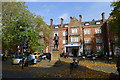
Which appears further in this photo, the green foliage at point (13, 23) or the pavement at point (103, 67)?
the green foliage at point (13, 23)

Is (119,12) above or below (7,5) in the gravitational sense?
below

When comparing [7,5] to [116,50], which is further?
[116,50]

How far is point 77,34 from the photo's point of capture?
40.9 m

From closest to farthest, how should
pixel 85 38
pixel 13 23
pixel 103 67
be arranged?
pixel 103 67, pixel 13 23, pixel 85 38

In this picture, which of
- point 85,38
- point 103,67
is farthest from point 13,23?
point 85,38

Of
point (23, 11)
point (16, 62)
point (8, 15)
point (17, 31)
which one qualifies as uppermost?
point (23, 11)

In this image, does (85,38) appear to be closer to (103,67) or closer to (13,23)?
(103,67)

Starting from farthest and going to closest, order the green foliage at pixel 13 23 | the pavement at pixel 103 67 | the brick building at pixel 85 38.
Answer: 1. the brick building at pixel 85 38
2. the green foliage at pixel 13 23
3. the pavement at pixel 103 67

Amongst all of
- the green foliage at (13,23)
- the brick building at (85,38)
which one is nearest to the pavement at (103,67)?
the green foliage at (13,23)

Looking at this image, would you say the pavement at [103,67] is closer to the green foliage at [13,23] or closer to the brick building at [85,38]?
the green foliage at [13,23]

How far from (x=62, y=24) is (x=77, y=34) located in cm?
978

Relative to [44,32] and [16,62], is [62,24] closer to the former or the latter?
[44,32]

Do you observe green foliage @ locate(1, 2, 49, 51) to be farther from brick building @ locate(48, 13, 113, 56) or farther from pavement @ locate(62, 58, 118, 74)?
brick building @ locate(48, 13, 113, 56)

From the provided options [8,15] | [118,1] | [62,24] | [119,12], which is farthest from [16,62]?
Answer: [62,24]
